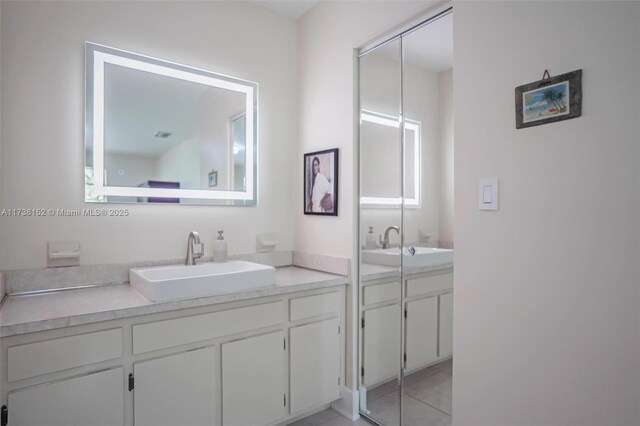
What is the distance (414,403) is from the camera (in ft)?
6.20

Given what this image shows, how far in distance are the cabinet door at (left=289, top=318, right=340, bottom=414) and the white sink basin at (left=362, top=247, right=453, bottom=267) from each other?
1.47 ft

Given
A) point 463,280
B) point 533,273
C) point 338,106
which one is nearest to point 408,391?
point 463,280

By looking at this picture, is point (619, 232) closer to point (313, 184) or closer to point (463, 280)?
point (463, 280)

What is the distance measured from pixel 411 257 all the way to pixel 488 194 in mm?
599

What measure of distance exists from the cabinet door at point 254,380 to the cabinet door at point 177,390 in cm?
8

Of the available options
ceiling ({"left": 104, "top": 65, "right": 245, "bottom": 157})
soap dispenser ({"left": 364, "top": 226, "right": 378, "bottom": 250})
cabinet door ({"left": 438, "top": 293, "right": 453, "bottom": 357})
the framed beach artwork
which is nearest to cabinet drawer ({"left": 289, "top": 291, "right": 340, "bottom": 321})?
soap dispenser ({"left": 364, "top": 226, "right": 378, "bottom": 250})

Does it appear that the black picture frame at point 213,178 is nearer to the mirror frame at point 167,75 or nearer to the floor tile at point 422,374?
the mirror frame at point 167,75

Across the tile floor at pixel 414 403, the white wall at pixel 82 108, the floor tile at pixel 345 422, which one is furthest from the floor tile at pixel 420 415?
the white wall at pixel 82 108

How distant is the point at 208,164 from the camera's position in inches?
90.4

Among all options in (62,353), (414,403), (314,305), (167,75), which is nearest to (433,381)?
(414,403)

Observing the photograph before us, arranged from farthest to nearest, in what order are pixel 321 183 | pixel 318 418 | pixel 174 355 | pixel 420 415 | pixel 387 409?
pixel 321 183 → pixel 318 418 → pixel 387 409 → pixel 420 415 → pixel 174 355

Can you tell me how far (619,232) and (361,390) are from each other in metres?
1.64

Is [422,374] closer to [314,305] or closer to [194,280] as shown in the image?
[314,305]

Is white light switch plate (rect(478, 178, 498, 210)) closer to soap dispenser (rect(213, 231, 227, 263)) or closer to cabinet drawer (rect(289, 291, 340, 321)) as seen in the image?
cabinet drawer (rect(289, 291, 340, 321))
